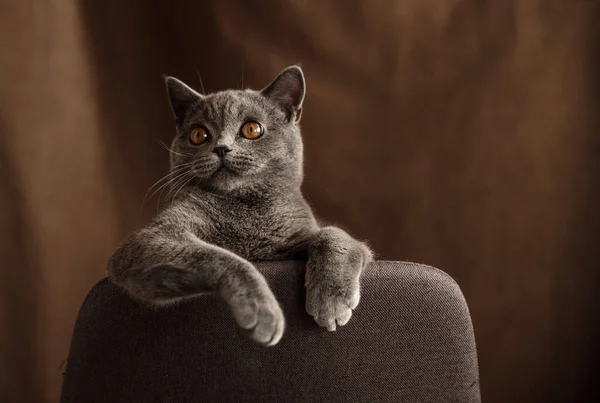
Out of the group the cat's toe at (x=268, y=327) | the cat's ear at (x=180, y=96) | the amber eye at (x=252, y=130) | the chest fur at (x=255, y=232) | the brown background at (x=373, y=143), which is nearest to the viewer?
the cat's toe at (x=268, y=327)

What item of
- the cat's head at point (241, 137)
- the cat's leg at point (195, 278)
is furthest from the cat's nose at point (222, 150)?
the cat's leg at point (195, 278)

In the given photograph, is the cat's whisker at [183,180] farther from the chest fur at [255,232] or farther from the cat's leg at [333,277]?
the cat's leg at [333,277]

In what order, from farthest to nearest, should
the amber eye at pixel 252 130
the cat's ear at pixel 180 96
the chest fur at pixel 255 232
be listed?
the cat's ear at pixel 180 96
the amber eye at pixel 252 130
the chest fur at pixel 255 232

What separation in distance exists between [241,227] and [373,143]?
881 millimetres

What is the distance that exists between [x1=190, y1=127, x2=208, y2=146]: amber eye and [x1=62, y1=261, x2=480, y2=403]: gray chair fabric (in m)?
0.45

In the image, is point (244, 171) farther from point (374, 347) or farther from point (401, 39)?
point (401, 39)

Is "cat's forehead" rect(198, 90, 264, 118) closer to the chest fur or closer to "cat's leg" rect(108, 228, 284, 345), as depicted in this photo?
the chest fur

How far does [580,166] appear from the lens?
1644 millimetres

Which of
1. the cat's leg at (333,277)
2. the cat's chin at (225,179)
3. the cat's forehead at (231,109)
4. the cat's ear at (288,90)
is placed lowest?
the cat's leg at (333,277)

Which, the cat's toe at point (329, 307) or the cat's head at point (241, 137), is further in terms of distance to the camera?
the cat's head at point (241, 137)

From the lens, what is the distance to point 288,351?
83 centimetres

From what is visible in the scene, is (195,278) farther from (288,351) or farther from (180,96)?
(180,96)

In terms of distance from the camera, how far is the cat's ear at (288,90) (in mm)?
1294

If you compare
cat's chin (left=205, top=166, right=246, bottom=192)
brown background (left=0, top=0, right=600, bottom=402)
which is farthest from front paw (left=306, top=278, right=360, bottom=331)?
brown background (left=0, top=0, right=600, bottom=402)
